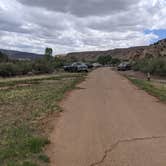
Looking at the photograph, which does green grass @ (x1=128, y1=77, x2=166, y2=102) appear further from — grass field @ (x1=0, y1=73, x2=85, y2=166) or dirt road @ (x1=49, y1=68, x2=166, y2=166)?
grass field @ (x1=0, y1=73, x2=85, y2=166)

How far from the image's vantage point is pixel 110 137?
8.55 m

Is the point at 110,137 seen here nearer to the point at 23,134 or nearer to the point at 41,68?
the point at 23,134

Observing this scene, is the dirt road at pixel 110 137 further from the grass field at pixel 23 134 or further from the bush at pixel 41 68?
the bush at pixel 41 68

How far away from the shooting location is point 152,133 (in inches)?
352

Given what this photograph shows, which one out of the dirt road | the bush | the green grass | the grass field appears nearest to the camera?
the grass field

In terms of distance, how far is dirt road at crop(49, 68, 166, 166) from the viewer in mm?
6770

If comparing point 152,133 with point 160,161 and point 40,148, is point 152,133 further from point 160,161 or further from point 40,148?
point 40,148

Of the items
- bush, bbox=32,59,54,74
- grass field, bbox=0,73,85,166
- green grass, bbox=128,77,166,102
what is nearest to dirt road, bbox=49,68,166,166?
A: grass field, bbox=0,73,85,166

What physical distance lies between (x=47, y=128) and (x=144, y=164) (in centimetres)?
389

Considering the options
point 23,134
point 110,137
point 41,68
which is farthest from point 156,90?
point 41,68

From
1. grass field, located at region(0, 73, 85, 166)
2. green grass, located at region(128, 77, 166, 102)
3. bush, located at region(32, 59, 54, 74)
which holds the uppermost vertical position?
grass field, located at region(0, 73, 85, 166)

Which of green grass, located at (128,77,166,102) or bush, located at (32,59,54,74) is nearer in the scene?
green grass, located at (128,77,166,102)

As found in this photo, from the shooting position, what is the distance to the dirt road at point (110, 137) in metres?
6.77

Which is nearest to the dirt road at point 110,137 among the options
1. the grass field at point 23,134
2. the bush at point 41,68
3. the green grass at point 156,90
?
the grass field at point 23,134
